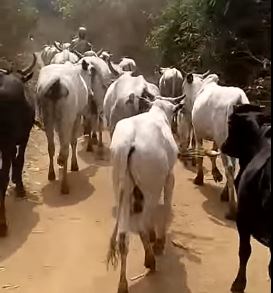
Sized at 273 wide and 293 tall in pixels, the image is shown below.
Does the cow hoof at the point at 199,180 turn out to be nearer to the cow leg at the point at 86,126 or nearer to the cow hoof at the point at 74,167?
the cow hoof at the point at 74,167

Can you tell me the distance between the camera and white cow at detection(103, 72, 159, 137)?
22.9 ft

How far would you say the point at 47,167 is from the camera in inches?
346

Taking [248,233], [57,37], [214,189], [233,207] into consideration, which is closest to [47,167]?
[214,189]

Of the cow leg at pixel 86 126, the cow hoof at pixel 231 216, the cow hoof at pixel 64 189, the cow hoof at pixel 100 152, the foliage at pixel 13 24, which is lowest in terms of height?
the cow hoof at pixel 231 216

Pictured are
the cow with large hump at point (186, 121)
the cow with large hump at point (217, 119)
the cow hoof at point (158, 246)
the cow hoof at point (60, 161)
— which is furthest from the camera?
the cow with large hump at point (186, 121)

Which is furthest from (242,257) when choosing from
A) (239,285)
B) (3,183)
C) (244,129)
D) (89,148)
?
(89,148)

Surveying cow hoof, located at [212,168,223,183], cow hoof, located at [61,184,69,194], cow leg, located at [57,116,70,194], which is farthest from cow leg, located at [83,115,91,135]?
cow hoof, located at [212,168,223,183]

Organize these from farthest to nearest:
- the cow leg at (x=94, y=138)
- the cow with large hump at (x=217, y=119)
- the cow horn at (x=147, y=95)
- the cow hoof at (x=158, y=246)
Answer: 1. the cow leg at (x=94, y=138)
2. the cow with large hump at (x=217, y=119)
3. the cow horn at (x=147, y=95)
4. the cow hoof at (x=158, y=246)

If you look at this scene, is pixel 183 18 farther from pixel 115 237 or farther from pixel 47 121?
pixel 115 237

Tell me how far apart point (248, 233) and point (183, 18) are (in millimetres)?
9691

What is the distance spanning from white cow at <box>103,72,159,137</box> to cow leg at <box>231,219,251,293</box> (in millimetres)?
2465

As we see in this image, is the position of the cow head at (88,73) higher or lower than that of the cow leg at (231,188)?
higher

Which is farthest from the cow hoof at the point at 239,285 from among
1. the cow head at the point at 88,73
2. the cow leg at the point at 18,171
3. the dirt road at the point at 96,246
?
the cow head at the point at 88,73

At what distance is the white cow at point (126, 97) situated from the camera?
697cm
